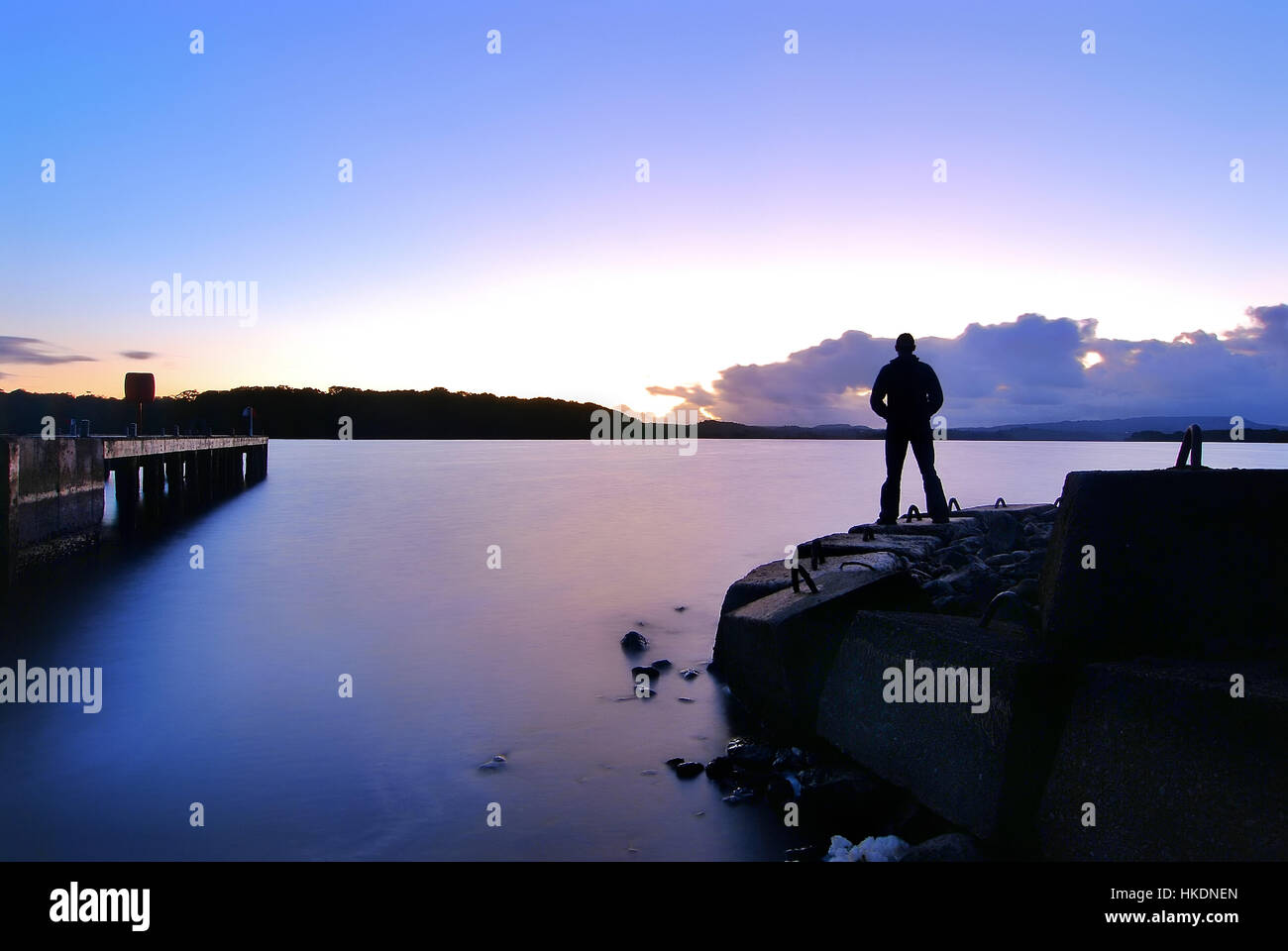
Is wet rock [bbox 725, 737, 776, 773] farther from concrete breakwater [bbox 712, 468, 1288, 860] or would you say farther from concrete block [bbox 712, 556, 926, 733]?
concrete breakwater [bbox 712, 468, 1288, 860]

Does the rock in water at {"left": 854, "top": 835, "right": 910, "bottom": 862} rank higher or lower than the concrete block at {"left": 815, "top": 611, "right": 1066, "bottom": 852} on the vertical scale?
lower

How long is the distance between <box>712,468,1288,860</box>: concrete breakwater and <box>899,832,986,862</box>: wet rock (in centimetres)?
9

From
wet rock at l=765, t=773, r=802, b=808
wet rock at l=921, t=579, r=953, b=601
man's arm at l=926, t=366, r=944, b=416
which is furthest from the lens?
man's arm at l=926, t=366, r=944, b=416

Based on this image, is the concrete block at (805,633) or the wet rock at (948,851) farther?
the concrete block at (805,633)

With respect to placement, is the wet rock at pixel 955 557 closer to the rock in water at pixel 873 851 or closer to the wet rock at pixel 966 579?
the wet rock at pixel 966 579

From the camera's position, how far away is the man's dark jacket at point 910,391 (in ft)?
31.8

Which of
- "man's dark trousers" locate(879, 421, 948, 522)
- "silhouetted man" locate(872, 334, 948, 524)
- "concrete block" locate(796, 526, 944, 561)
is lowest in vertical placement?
"concrete block" locate(796, 526, 944, 561)

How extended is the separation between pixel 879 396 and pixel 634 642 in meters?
4.03

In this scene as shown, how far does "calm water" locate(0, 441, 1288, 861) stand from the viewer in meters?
5.24

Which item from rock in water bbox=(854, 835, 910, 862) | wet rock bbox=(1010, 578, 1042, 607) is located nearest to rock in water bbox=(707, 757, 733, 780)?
rock in water bbox=(854, 835, 910, 862)

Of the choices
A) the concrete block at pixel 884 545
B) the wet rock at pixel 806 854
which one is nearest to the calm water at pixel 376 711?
the wet rock at pixel 806 854

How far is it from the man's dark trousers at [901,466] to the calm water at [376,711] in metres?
2.70

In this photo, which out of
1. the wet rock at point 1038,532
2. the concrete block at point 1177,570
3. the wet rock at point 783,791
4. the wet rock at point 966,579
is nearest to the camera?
the concrete block at point 1177,570
